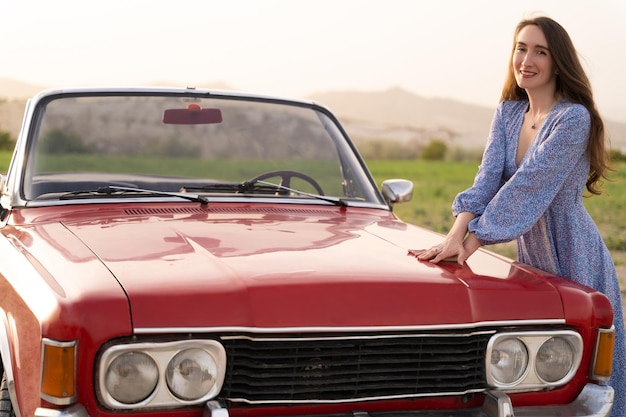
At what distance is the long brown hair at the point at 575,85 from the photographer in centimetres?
390

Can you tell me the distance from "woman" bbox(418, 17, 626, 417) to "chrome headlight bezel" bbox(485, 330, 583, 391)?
572 mm

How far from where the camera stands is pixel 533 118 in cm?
406

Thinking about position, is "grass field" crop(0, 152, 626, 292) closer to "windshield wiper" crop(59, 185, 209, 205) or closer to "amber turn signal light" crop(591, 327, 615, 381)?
"amber turn signal light" crop(591, 327, 615, 381)

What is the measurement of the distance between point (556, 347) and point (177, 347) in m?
1.25

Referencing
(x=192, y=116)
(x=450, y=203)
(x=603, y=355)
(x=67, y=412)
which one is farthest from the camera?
(x=450, y=203)

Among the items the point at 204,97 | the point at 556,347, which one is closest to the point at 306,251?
the point at 556,347

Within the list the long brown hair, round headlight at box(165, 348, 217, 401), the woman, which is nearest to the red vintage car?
round headlight at box(165, 348, 217, 401)

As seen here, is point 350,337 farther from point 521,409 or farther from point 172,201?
point 172,201

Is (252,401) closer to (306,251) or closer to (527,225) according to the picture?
(306,251)

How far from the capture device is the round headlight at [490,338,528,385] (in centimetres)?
303

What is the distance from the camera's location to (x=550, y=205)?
12.9 feet

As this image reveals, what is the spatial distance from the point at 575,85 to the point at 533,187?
52 cm

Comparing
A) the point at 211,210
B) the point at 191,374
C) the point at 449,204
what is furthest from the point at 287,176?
the point at 449,204

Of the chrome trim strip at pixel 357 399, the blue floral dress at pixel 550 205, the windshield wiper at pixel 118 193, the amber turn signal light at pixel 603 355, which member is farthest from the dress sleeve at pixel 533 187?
the windshield wiper at pixel 118 193
